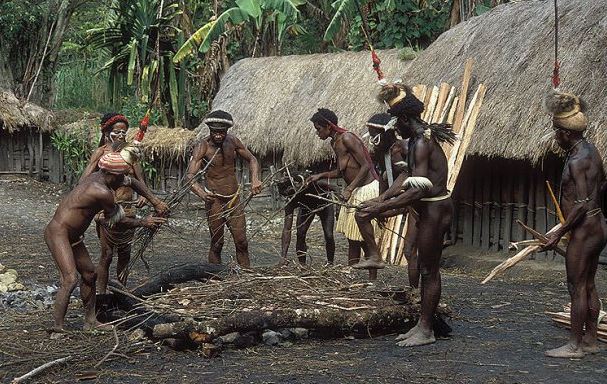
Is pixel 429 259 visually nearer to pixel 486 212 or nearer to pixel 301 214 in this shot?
pixel 301 214

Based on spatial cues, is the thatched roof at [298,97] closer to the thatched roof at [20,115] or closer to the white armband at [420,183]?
the thatched roof at [20,115]

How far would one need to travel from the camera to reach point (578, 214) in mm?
5871

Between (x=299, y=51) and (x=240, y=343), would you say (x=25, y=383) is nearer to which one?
(x=240, y=343)

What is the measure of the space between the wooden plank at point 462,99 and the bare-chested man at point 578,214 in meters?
5.46

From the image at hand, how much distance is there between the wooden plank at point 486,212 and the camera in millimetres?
12234

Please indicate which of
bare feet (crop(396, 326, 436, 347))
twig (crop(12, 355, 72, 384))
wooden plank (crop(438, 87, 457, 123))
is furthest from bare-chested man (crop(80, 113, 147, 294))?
wooden plank (crop(438, 87, 457, 123))

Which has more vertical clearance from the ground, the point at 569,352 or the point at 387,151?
the point at 387,151

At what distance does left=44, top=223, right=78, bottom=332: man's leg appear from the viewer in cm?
653

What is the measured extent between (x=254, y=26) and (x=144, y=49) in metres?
3.15

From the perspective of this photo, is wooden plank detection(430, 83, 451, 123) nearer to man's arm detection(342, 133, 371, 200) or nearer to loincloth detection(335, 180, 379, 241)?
loincloth detection(335, 180, 379, 241)

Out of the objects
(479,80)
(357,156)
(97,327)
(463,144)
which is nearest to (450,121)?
(463,144)

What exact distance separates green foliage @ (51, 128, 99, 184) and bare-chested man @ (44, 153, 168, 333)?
14058mm

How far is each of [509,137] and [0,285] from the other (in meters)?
6.28

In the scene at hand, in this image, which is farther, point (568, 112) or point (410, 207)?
point (410, 207)
